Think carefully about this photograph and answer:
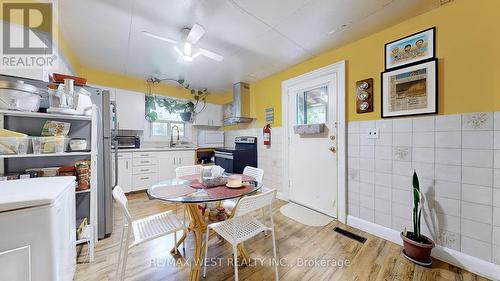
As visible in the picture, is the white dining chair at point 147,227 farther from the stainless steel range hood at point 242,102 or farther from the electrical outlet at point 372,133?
the stainless steel range hood at point 242,102

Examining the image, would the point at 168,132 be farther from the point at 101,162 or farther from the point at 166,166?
the point at 101,162

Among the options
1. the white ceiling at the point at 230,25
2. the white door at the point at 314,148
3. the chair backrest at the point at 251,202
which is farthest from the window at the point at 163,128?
the chair backrest at the point at 251,202

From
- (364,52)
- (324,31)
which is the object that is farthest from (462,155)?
(324,31)

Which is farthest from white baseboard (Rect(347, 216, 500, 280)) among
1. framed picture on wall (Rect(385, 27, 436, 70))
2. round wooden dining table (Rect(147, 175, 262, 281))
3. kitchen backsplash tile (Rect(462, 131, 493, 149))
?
framed picture on wall (Rect(385, 27, 436, 70))

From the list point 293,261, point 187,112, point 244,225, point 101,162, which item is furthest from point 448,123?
point 187,112

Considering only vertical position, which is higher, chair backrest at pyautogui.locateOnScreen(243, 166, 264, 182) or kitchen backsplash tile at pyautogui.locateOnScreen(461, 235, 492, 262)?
chair backrest at pyautogui.locateOnScreen(243, 166, 264, 182)

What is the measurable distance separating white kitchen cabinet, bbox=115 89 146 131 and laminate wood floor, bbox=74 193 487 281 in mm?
2133

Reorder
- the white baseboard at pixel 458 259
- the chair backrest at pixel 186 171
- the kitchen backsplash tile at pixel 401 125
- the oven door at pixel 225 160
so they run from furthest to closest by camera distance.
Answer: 1. the oven door at pixel 225 160
2. the chair backrest at pixel 186 171
3. the kitchen backsplash tile at pixel 401 125
4. the white baseboard at pixel 458 259

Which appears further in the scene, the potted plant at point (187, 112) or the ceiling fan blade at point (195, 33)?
the potted plant at point (187, 112)

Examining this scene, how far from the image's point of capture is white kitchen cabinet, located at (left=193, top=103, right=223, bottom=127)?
445 cm

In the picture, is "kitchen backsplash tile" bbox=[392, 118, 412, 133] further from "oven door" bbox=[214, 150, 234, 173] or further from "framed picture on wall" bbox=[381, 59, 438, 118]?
"oven door" bbox=[214, 150, 234, 173]

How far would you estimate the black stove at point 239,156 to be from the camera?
3480 millimetres

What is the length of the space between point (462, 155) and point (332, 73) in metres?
1.54

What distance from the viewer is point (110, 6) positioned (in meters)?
1.67
